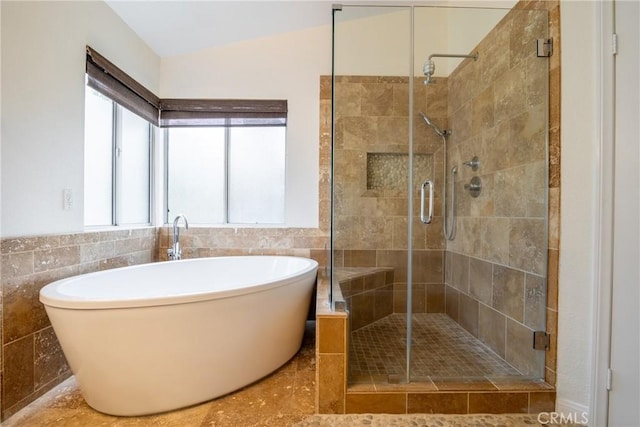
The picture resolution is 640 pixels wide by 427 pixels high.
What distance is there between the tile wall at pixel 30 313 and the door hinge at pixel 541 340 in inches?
104

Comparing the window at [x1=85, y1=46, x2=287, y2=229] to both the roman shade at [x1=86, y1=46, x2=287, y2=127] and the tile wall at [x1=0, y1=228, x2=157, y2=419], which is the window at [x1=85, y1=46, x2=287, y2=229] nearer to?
the roman shade at [x1=86, y1=46, x2=287, y2=127]

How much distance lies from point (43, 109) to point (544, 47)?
271 cm

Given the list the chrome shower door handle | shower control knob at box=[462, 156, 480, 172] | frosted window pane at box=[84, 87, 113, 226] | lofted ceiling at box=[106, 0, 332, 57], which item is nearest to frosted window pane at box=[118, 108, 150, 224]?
frosted window pane at box=[84, 87, 113, 226]

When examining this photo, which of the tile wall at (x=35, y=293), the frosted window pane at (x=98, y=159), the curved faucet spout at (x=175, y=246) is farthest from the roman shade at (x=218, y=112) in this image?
the tile wall at (x=35, y=293)

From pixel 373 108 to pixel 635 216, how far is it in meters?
1.77

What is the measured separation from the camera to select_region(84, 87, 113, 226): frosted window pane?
1.92 metres

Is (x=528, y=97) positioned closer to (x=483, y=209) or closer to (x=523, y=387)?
(x=483, y=209)

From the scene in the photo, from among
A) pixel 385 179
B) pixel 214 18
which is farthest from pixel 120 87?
pixel 385 179

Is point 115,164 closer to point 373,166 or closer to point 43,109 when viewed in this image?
point 43,109

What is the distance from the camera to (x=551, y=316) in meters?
1.40

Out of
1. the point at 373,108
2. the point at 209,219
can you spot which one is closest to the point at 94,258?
the point at 209,219

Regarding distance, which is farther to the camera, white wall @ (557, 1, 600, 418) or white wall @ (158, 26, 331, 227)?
white wall @ (158, 26, 331, 227)

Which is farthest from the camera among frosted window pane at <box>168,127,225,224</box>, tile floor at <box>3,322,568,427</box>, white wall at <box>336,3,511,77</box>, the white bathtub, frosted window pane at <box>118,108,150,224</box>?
frosted window pane at <box>168,127,225,224</box>

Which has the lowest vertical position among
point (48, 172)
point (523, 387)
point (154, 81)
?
point (523, 387)
